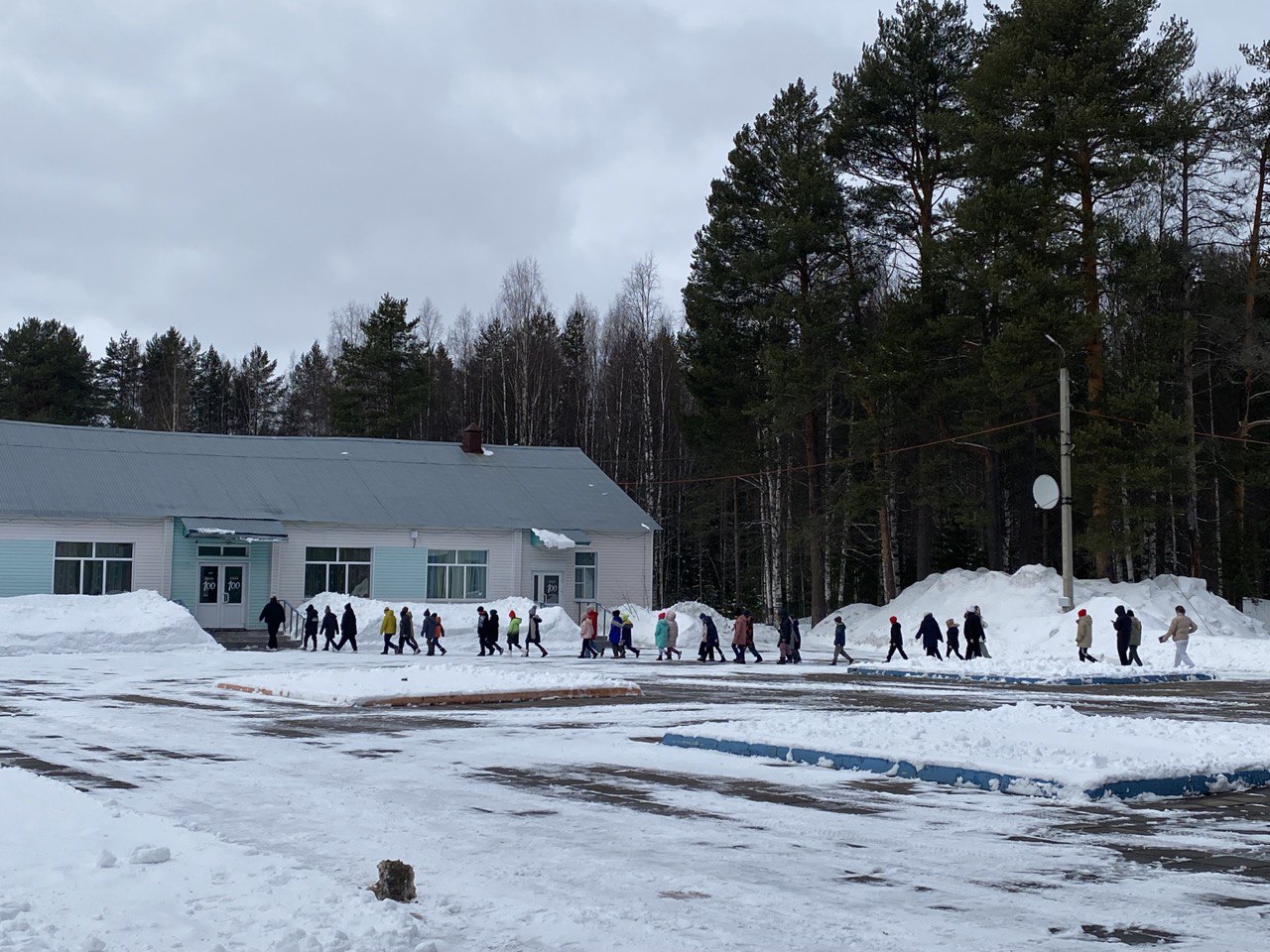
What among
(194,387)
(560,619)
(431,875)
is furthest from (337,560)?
(194,387)

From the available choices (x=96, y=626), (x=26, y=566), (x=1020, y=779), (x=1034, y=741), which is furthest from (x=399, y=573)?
(x=1020, y=779)

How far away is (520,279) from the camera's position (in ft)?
255

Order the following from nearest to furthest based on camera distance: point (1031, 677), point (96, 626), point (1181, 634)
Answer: point (1031, 677) < point (1181, 634) < point (96, 626)

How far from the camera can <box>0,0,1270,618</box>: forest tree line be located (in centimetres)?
4166

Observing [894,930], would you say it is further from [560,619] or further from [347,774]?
[560,619]

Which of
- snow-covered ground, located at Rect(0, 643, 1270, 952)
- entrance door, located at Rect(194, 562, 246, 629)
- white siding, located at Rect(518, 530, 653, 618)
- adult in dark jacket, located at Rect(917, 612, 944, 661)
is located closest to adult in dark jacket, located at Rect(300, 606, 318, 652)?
entrance door, located at Rect(194, 562, 246, 629)

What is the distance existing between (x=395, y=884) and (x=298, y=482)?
43.9 metres

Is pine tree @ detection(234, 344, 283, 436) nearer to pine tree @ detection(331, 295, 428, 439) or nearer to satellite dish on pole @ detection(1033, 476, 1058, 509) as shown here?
pine tree @ detection(331, 295, 428, 439)

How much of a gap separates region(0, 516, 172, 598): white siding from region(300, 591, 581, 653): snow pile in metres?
4.80

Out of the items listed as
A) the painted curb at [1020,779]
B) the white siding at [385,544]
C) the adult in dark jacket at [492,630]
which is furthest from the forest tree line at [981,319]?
the painted curb at [1020,779]

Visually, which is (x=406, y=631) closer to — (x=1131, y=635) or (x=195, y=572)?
(x=195, y=572)

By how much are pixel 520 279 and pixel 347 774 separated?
67.5 metres

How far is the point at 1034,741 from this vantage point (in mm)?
13109

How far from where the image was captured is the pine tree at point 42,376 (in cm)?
7425
